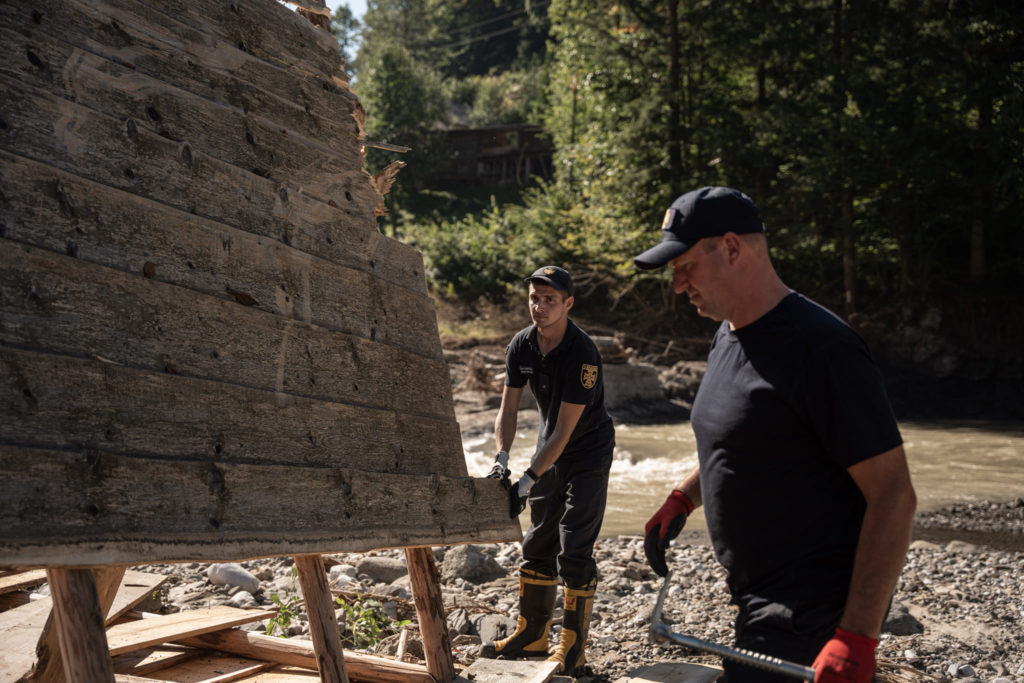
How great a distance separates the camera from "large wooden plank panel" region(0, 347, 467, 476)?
2.16 m

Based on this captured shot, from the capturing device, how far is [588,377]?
455 cm

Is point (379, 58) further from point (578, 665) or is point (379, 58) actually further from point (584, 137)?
point (578, 665)

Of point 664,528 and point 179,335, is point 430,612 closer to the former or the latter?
point 664,528

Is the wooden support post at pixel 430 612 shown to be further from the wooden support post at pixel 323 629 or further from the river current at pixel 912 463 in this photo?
the river current at pixel 912 463

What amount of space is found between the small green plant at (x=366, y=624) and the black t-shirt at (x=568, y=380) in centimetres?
144

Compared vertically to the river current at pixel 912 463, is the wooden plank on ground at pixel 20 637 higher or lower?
higher

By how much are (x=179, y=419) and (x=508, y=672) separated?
2132mm

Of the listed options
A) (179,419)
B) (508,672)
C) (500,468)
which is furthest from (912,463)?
(179,419)

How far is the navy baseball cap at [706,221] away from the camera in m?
2.33

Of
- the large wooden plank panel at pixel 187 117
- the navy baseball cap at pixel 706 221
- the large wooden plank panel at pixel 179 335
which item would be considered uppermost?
the large wooden plank panel at pixel 187 117

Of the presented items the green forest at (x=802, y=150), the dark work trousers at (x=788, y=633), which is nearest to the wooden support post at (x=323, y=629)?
the dark work trousers at (x=788, y=633)

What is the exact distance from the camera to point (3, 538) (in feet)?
6.47

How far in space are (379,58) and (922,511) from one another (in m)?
42.4

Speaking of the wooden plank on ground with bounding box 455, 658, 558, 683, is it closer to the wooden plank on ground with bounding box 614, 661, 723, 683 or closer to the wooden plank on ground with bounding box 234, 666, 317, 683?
the wooden plank on ground with bounding box 614, 661, 723, 683
